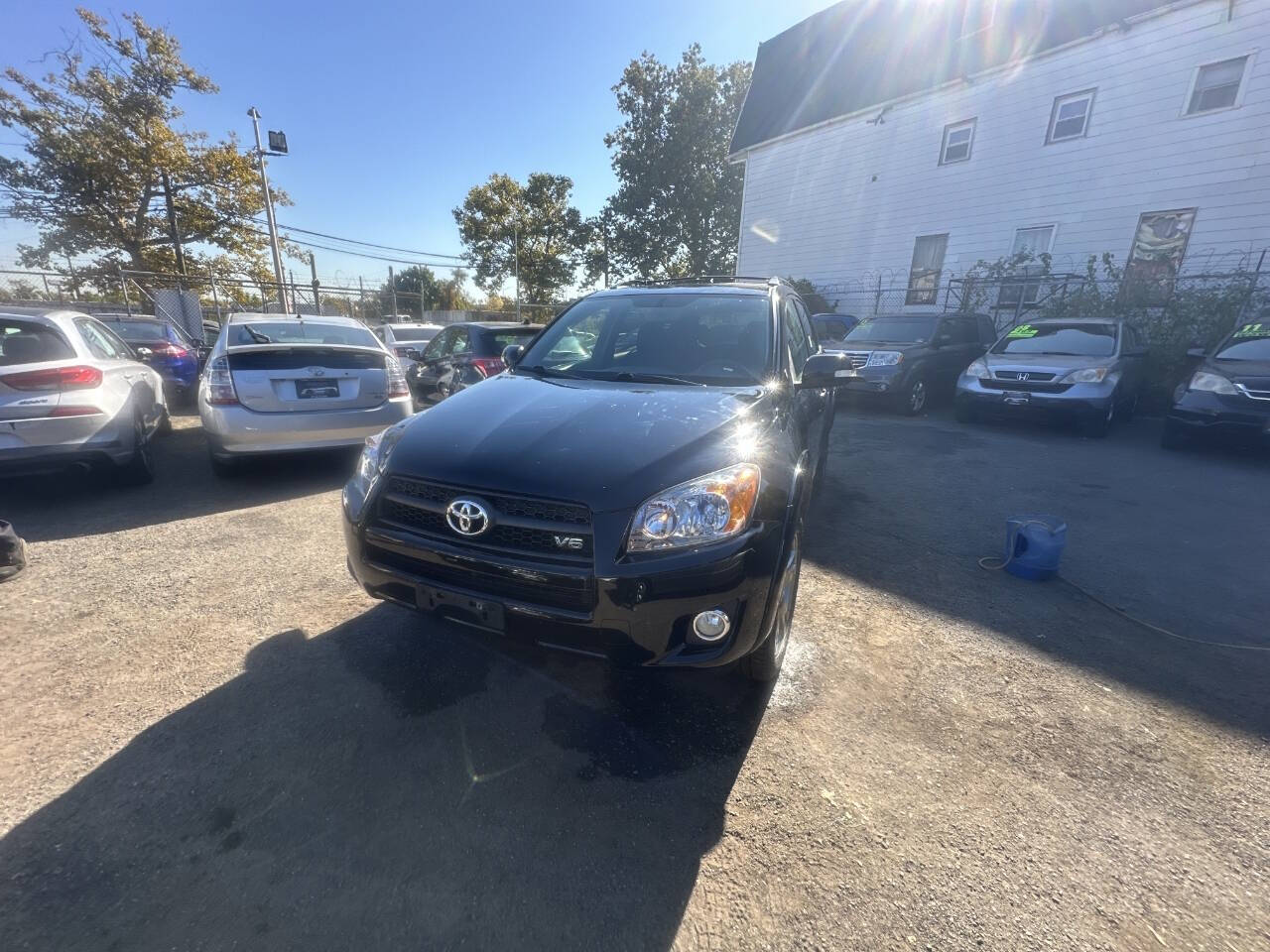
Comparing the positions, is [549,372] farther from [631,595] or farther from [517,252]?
[517,252]

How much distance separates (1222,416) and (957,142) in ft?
36.1

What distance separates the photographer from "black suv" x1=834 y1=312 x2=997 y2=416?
8.84 m

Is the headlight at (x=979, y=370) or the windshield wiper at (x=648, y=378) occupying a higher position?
the windshield wiper at (x=648, y=378)

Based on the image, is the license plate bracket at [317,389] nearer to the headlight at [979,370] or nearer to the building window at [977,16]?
the headlight at [979,370]

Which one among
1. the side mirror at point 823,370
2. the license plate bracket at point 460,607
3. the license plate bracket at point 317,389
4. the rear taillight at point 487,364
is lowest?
the license plate bracket at point 460,607

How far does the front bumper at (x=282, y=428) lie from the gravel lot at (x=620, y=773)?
1.24 meters

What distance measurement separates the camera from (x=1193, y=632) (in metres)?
2.96

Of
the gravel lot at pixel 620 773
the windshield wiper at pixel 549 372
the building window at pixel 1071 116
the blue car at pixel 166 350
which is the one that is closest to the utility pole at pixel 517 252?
the blue car at pixel 166 350

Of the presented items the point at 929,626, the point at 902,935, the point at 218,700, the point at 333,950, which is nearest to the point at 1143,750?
the point at 929,626

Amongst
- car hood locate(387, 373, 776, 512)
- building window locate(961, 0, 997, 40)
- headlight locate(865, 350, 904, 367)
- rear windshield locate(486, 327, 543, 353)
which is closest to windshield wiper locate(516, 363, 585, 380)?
car hood locate(387, 373, 776, 512)

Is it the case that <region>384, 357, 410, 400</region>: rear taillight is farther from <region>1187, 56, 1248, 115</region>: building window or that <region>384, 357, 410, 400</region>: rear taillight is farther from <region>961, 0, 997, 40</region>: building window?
<region>961, 0, 997, 40</region>: building window

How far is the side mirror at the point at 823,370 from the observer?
3.05 m

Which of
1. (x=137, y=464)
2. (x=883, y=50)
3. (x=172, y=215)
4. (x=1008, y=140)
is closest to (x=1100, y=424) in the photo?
(x=1008, y=140)

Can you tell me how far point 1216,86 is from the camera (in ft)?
33.4
